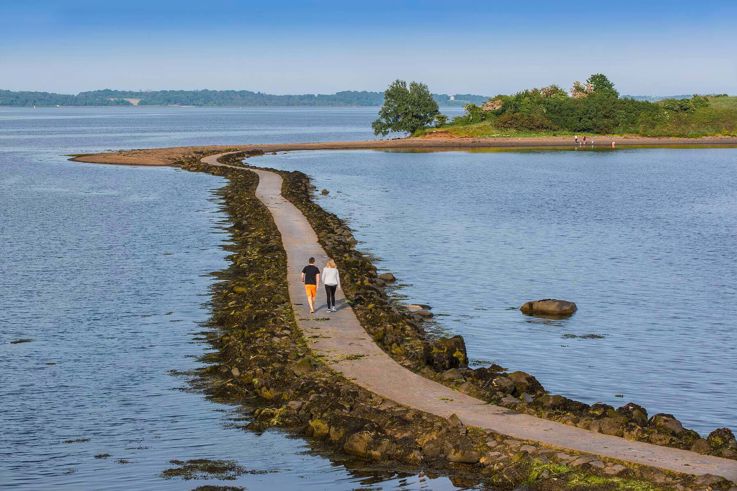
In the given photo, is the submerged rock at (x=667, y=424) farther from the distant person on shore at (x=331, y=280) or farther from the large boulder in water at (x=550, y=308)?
the large boulder in water at (x=550, y=308)

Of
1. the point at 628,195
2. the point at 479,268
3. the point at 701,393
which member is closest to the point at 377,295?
the point at 479,268

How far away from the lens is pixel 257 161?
12456 cm

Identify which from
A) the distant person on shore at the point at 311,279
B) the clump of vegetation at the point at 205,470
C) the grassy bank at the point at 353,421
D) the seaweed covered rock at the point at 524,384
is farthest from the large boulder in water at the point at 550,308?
the clump of vegetation at the point at 205,470

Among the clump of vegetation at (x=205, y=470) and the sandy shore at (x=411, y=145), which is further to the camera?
the sandy shore at (x=411, y=145)

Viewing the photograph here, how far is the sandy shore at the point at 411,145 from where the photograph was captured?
5148 inches

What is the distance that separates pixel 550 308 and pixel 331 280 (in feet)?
29.5

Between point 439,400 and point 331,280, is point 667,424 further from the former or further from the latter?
point 331,280

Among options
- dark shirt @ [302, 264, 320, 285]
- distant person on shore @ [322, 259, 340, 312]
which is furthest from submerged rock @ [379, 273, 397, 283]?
dark shirt @ [302, 264, 320, 285]

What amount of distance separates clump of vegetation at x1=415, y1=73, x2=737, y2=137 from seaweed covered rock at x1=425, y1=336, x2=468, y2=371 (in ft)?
461

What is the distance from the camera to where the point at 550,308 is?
38.2m

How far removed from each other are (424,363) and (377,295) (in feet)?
36.9

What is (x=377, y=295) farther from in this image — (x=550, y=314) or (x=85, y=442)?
(x=85, y=442)

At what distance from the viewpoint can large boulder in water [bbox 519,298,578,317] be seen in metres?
38.1

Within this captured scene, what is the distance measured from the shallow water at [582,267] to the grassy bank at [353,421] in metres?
5.29
